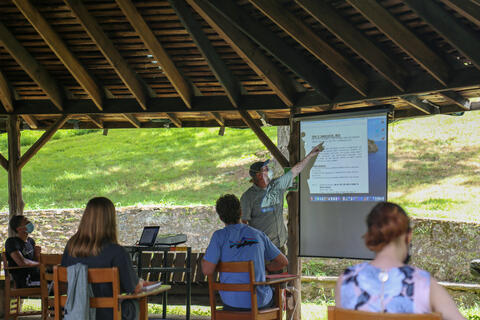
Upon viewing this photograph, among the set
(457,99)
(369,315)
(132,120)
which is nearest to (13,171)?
(132,120)

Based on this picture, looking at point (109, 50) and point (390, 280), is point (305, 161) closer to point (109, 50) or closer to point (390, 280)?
point (109, 50)

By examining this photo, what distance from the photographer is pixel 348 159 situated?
607cm

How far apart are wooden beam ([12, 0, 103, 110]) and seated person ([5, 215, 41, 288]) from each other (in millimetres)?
1690

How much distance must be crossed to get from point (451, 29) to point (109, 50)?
11.4 ft

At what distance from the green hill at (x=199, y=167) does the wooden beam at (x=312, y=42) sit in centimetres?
876

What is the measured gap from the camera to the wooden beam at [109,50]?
19.8ft

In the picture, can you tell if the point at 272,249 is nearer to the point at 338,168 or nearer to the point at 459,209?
the point at 338,168

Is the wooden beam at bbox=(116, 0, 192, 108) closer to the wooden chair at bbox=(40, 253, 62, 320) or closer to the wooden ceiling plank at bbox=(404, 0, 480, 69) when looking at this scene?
the wooden chair at bbox=(40, 253, 62, 320)

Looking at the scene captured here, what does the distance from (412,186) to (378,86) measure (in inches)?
415

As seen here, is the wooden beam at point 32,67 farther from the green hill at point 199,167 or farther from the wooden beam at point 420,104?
the green hill at point 199,167

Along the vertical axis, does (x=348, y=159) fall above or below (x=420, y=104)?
below

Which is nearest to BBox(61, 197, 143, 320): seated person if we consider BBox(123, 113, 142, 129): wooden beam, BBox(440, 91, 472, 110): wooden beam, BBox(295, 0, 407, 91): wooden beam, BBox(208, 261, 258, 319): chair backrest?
BBox(208, 261, 258, 319): chair backrest

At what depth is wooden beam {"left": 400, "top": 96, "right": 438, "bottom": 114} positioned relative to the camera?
6.54 m

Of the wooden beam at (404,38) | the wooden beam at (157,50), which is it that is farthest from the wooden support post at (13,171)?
the wooden beam at (404,38)
